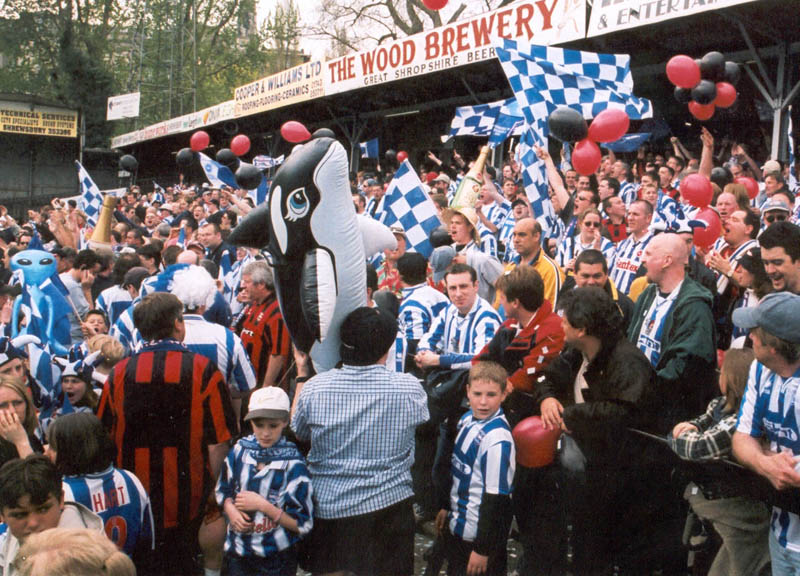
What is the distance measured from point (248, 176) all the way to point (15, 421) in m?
4.87

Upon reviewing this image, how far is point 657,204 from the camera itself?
25.8 feet

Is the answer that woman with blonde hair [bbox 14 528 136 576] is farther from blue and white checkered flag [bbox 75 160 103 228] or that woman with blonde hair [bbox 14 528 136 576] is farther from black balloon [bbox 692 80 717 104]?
blue and white checkered flag [bbox 75 160 103 228]

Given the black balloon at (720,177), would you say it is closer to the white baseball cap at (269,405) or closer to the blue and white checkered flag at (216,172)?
the blue and white checkered flag at (216,172)

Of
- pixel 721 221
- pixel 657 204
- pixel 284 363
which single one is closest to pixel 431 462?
pixel 284 363

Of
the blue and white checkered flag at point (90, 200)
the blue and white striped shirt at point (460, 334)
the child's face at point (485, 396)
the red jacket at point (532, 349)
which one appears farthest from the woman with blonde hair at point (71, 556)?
the blue and white checkered flag at point (90, 200)

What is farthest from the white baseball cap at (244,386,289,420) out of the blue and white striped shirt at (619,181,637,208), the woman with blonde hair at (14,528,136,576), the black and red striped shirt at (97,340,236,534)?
the blue and white striped shirt at (619,181,637,208)

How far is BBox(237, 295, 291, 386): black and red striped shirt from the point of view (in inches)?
201

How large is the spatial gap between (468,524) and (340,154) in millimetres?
1806

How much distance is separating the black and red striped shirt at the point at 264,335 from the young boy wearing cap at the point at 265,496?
5.57 feet

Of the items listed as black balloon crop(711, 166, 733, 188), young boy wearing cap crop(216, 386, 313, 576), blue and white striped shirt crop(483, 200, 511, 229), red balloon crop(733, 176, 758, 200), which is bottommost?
young boy wearing cap crop(216, 386, 313, 576)

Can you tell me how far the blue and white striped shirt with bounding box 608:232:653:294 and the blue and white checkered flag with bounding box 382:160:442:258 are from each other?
1.45m

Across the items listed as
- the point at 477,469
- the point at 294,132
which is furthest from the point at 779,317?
the point at 294,132

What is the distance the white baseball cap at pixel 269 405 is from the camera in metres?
3.32

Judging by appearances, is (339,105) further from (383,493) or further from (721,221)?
(383,493)
